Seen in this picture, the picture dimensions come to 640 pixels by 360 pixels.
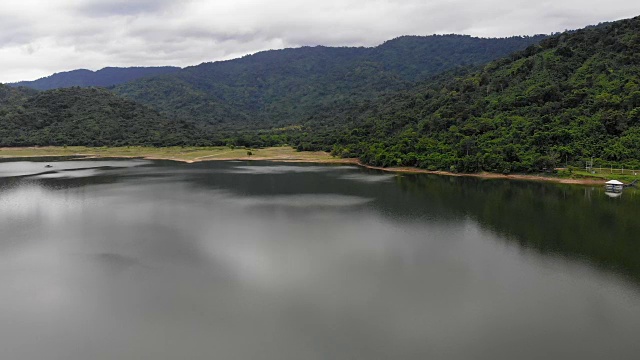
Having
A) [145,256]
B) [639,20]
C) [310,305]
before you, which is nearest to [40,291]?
[145,256]

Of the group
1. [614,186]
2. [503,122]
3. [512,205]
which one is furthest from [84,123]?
[614,186]

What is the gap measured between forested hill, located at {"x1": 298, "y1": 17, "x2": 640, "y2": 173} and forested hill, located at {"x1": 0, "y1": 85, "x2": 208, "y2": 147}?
5354 cm

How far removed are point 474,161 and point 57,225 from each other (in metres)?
48.0

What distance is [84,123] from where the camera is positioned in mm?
115688

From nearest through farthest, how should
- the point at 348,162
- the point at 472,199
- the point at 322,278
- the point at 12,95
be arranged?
1. the point at 322,278
2. the point at 472,199
3. the point at 348,162
4. the point at 12,95

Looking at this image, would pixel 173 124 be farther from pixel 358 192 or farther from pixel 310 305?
pixel 310 305

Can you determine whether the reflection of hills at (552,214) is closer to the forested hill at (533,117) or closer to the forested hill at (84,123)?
the forested hill at (533,117)

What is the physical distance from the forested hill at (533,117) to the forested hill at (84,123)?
176 ft

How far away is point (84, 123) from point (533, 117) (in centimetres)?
10879

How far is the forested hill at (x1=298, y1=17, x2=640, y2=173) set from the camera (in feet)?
175

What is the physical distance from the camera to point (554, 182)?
49.6 meters

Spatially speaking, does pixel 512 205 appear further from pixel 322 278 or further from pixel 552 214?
pixel 322 278

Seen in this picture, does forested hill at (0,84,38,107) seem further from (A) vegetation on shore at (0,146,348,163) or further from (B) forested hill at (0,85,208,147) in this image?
(A) vegetation on shore at (0,146,348,163)

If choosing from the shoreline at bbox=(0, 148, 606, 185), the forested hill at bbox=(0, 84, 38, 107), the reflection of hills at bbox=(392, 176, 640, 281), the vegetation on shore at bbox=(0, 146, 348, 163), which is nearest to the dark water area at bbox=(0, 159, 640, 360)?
the reflection of hills at bbox=(392, 176, 640, 281)
